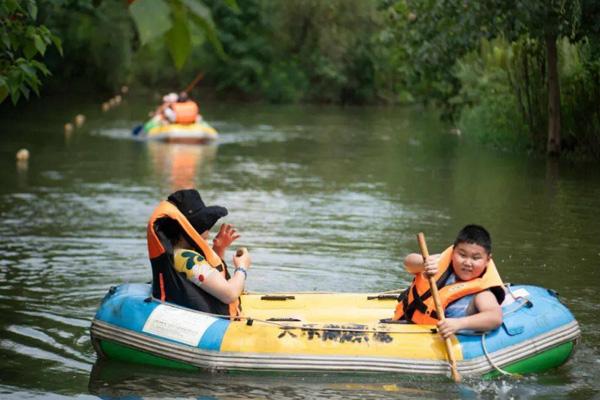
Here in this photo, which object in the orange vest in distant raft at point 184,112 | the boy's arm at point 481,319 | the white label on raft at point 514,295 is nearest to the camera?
the boy's arm at point 481,319

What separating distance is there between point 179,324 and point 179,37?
4389mm

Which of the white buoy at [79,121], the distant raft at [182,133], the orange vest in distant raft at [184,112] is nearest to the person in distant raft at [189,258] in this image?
the distant raft at [182,133]

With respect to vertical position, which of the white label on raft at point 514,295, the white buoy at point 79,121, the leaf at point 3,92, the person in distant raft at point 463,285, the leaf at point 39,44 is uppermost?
the leaf at point 39,44

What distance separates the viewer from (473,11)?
1691 cm

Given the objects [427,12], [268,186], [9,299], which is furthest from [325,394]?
[427,12]

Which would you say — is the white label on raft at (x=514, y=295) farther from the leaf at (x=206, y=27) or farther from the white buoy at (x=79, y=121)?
the white buoy at (x=79, y=121)

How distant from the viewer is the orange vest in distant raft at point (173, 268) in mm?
6508

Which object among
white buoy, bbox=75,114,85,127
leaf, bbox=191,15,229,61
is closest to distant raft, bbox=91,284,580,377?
leaf, bbox=191,15,229,61

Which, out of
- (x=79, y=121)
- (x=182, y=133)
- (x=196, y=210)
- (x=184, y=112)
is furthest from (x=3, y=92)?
(x=79, y=121)

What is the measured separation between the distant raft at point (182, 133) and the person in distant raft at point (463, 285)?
56.7 ft

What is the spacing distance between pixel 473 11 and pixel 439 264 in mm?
10857

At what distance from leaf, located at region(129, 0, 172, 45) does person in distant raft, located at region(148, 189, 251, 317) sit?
14.1 feet

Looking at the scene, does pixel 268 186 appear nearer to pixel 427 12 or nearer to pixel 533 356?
pixel 427 12

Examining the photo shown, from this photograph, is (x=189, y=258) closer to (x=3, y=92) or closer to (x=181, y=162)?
(x=3, y=92)
